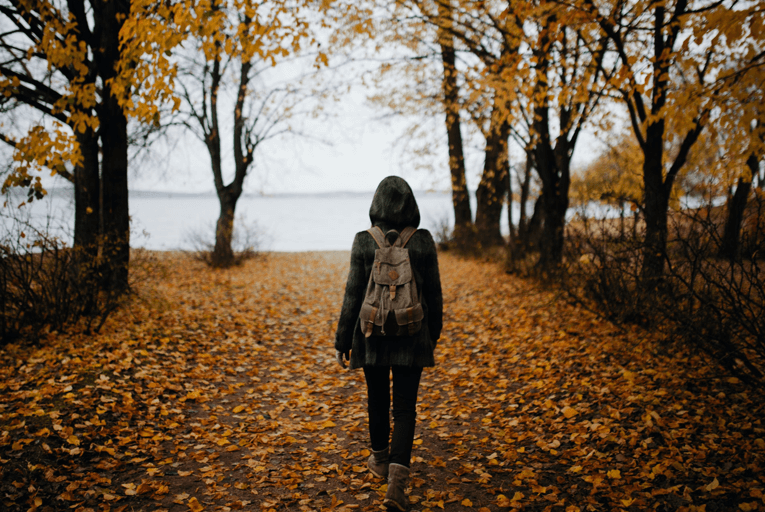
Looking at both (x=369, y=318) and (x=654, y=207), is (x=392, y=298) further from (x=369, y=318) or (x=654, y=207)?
(x=654, y=207)

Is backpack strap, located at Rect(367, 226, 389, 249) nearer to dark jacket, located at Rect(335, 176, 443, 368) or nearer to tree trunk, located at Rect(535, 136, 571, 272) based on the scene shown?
dark jacket, located at Rect(335, 176, 443, 368)

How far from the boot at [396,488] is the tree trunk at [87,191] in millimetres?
6233

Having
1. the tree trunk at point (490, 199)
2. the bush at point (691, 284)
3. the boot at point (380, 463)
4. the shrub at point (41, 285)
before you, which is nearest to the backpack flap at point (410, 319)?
the boot at point (380, 463)

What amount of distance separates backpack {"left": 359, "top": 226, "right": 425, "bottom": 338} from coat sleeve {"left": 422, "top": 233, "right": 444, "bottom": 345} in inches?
6.6

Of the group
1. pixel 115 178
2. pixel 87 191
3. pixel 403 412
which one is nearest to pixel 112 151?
pixel 115 178

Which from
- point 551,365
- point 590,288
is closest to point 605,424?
point 551,365

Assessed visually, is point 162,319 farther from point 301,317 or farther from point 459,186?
point 459,186

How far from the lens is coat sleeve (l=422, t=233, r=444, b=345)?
294cm

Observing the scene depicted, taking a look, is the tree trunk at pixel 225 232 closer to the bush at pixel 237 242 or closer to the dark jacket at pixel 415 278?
the bush at pixel 237 242

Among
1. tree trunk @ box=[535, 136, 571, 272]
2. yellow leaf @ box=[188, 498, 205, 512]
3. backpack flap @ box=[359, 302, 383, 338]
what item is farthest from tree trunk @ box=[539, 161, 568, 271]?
yellow leaf @ box=[188, 498, 205, 512]

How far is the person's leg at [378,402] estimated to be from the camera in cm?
301

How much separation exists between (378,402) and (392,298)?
2.82 ft

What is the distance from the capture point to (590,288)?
20.1 ft

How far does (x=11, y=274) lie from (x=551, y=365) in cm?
629
